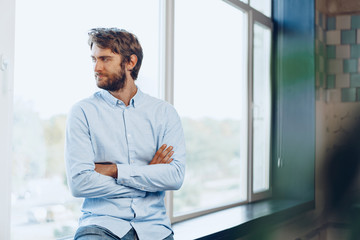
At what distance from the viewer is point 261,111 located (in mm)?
3086

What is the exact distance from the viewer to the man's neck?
4.37 feet

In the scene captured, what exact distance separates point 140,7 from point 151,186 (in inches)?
37.8

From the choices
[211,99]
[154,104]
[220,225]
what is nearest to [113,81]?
[154,104]

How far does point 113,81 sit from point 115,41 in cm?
12

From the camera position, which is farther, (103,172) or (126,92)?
(126,92)

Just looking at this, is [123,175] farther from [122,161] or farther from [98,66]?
[98,66]

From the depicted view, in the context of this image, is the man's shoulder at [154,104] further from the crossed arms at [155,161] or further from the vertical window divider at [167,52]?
the vertical window divider at [167,52]

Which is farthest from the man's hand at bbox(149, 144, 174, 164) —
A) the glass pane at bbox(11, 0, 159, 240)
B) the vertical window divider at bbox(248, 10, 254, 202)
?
the vertical window divider at bbox(248, 10, 254, 202)

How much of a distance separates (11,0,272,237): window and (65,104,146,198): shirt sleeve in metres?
0.20

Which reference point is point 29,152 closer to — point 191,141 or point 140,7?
point 140,7

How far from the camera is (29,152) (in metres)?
1.36

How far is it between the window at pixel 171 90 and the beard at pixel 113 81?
0.26 m

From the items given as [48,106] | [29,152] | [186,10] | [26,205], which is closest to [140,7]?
[186,10]

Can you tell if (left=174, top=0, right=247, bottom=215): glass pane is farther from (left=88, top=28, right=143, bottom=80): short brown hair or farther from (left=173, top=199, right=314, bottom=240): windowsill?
(left=88, top=28, right=143, bottom=80): short brown hair
